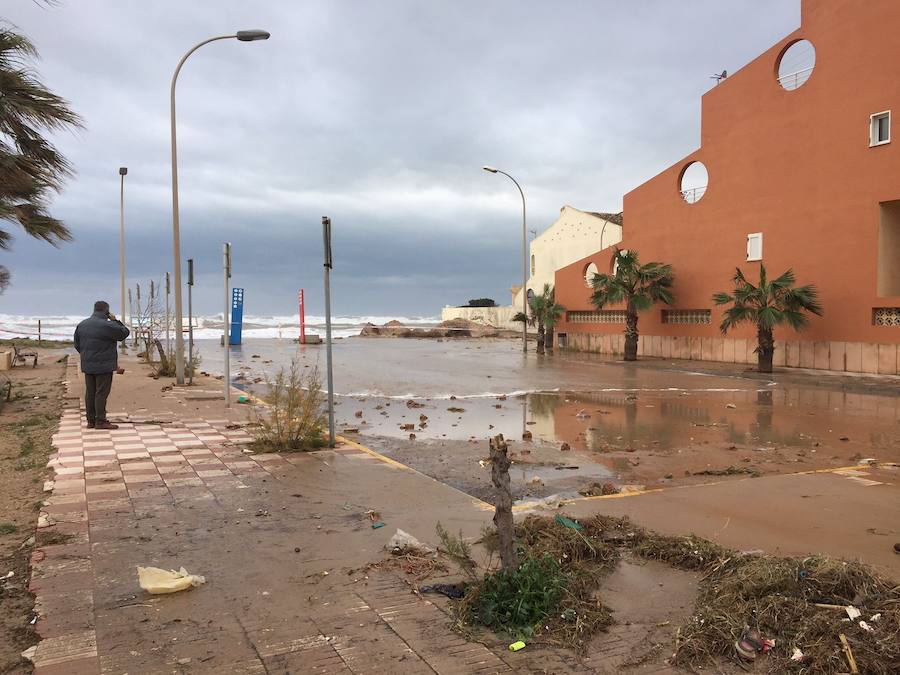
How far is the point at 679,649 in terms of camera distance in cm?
318

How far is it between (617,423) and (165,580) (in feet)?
27.8

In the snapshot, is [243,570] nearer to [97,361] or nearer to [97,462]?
[97,462]

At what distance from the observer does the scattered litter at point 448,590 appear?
12.5 feet

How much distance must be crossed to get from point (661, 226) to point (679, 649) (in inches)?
1011

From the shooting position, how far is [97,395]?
967 cm

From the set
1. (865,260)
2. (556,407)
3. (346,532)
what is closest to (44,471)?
(346,532)

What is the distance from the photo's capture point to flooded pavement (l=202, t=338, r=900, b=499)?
7750mm

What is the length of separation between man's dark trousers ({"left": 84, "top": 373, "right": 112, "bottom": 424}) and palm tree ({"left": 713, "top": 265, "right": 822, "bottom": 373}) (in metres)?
17.3

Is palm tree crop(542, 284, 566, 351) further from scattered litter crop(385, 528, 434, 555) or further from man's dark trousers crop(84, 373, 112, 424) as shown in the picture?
scattered litter crop(385, 528, 434, 555)

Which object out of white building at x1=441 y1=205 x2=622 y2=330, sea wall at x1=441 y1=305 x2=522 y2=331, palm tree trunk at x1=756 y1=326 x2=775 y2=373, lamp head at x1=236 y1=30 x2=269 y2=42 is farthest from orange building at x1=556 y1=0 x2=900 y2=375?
sea wall at x1=441 y1=305 x2=522 y2=331

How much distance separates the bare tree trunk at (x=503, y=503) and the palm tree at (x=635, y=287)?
2321cm

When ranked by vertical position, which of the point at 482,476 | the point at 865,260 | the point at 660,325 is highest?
the point at 865,260

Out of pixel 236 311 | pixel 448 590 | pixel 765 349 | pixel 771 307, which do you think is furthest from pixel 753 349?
pixel 236 311

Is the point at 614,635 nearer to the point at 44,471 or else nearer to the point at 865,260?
the point at 44,471
